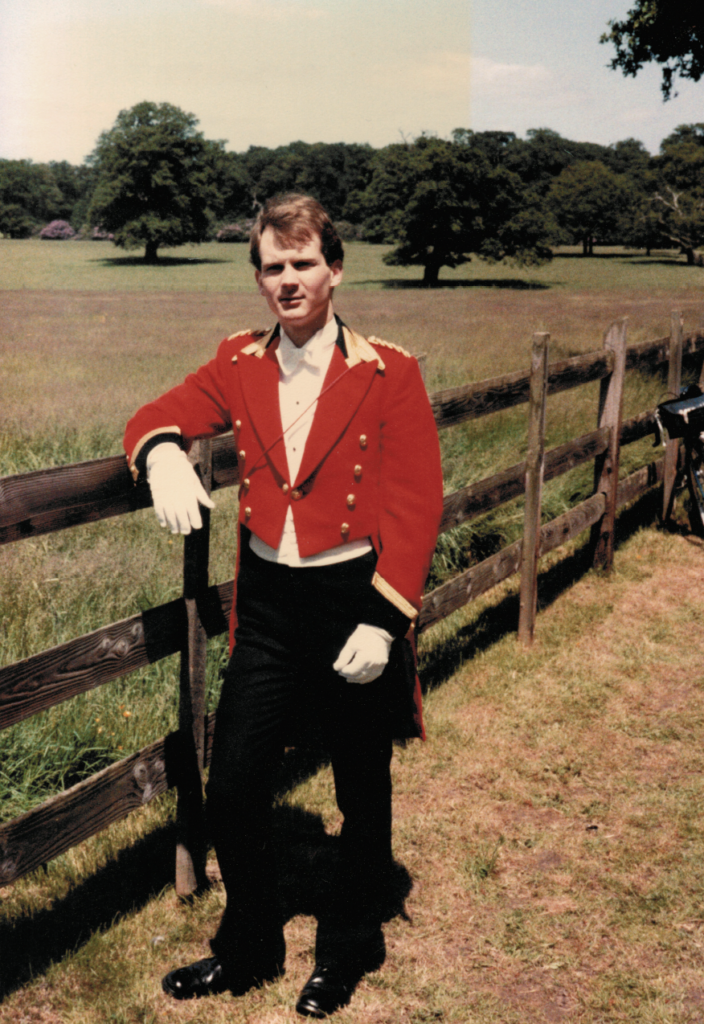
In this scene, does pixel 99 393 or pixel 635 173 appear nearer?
pixel 99 393

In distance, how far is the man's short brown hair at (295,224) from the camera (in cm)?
237

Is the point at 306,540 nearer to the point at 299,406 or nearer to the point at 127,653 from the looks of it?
the point at 299,406

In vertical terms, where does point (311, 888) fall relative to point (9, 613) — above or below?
below

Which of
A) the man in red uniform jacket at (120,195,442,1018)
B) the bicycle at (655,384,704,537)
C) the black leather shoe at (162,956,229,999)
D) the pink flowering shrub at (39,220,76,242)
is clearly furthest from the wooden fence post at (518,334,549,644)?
the pink flowering shrub at (39,220,76,242)

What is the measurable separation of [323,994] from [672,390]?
5.27m

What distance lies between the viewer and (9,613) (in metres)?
4.74

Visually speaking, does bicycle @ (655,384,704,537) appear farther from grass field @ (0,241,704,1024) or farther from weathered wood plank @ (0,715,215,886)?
weathered wood plank @ (0,715,215,886)

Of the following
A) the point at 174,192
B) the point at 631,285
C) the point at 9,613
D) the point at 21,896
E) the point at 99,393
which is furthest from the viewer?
the point at 174,192

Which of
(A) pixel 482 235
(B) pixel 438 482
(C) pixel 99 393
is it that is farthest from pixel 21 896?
(A) pixel 482 235

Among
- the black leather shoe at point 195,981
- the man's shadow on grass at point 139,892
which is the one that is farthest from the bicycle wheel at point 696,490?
the black leather shoe at point 195,981

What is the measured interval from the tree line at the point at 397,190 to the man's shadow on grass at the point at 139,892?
16.4 m

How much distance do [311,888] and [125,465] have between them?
1645 millimetres

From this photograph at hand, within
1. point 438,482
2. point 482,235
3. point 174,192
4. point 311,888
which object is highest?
point 174,192

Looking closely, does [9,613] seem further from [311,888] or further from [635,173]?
[635,173]
